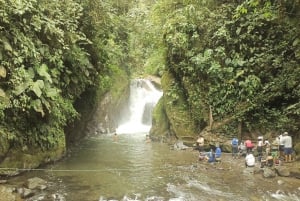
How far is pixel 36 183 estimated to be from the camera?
41.5 feet

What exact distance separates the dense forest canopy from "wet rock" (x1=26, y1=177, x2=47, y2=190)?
5.25 feet

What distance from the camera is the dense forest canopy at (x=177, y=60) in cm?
1277

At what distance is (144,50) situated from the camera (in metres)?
40.1

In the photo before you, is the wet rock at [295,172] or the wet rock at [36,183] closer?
the wet rock at [36,183]

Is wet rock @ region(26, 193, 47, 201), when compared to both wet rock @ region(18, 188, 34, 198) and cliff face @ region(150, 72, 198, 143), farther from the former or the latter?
cliff face @ region(150, 72, 198, 143)

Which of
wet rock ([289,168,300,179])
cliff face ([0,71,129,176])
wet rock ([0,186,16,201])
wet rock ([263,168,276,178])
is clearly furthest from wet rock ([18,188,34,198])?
wet rock ([289,168,300,179])

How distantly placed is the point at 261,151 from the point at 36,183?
10267 mm

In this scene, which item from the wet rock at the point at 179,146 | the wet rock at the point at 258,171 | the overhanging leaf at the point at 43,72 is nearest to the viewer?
the overhanging leaf at the point at 43,72

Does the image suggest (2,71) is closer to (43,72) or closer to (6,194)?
(43,72)

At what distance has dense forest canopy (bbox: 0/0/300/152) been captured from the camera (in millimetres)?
12773

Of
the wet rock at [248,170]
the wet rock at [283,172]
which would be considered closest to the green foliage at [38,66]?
the wet rock at [248,170]

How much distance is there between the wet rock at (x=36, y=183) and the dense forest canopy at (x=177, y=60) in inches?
62.9

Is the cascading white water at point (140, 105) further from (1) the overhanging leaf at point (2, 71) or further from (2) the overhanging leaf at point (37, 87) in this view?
(1) the overhanging leaf at point (2, 71)

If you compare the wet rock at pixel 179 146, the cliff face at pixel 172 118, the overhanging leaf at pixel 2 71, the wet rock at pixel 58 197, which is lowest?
the wet rock at pixel 58 197
